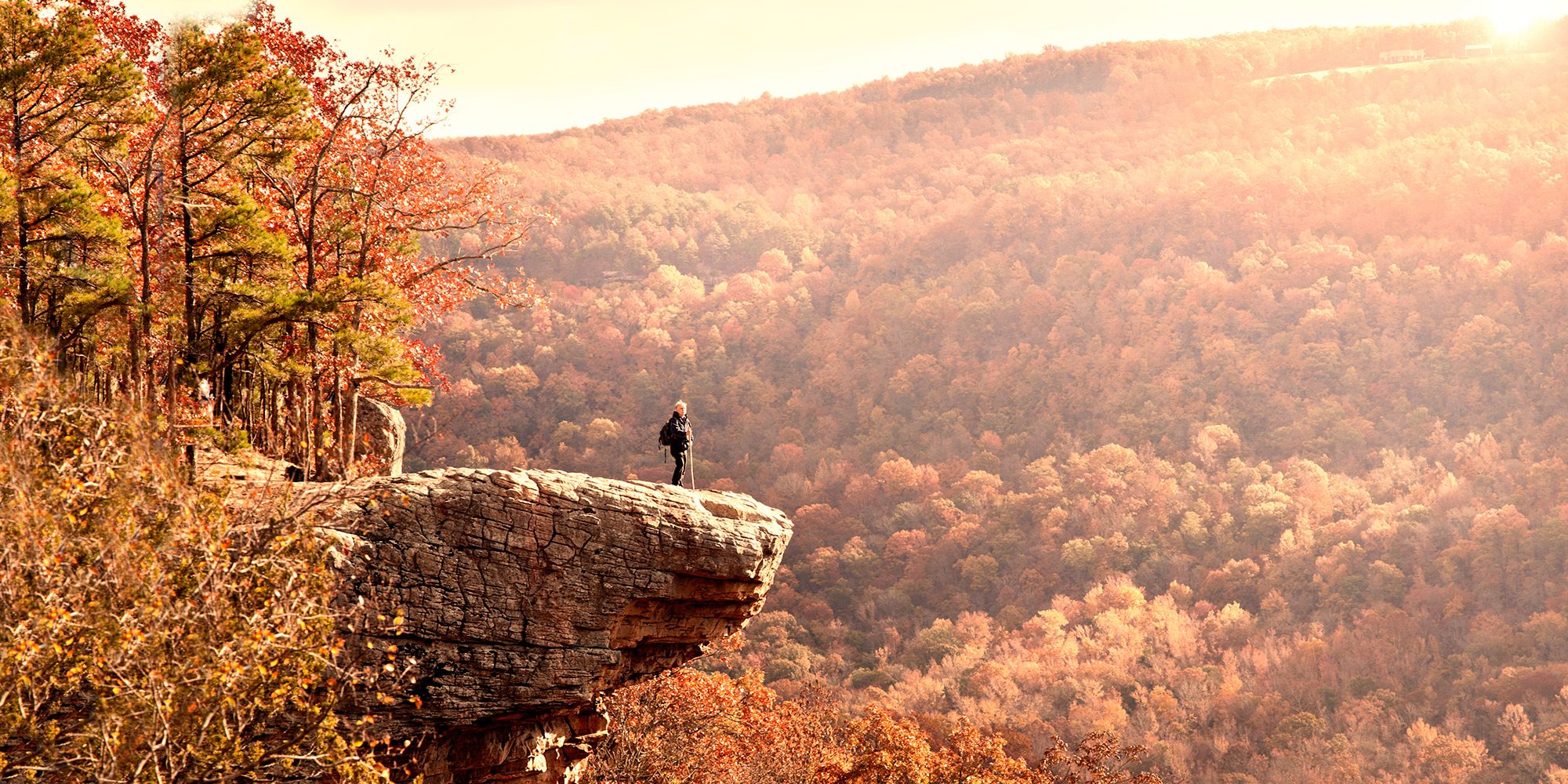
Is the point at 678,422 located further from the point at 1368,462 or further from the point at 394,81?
the point at 1368,462

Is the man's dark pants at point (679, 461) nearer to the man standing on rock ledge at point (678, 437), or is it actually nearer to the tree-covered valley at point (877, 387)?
the man standing on rock ledge at point (678, 437)

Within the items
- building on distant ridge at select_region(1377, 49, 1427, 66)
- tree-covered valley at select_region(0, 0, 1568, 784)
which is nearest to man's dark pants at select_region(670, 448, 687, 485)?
tree-covered valley at select_region(0, 0, 1568, 784)

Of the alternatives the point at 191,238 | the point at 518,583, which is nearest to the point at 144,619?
the point at 518,583

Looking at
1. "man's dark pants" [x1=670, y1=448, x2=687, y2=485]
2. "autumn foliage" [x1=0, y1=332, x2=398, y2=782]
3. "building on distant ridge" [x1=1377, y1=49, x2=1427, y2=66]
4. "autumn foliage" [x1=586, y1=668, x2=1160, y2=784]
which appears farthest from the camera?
"building on distant ridge" [x1=1377, y1=49, x2=1427, y2=66]

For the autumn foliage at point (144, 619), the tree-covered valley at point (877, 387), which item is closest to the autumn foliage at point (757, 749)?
the tree-covered valley at point (877, 387)

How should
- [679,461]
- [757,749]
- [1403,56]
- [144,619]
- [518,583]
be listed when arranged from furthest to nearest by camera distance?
[1403,56] < [757,749] < [679,461] < [518,583] < [144,619]

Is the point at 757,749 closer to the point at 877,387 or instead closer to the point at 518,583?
the point at 518,583

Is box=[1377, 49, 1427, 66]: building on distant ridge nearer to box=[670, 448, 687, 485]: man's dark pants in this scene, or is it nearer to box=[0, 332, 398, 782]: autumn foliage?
box=[670, 448, 687, 485]: man's dark pants
